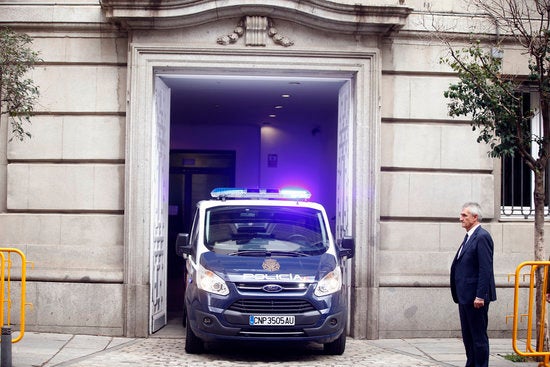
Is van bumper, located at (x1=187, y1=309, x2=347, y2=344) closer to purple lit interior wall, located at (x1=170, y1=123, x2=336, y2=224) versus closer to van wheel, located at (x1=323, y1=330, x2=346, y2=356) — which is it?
van wheel, located at (x1=323, y1=330, x2=346, y2=356)

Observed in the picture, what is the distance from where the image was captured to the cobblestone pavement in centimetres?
1024

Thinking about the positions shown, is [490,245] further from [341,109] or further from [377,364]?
[341,109]

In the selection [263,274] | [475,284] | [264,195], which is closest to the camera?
[475,284]

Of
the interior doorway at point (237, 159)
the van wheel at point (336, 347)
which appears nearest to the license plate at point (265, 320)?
the van wheel at point (336, 347)

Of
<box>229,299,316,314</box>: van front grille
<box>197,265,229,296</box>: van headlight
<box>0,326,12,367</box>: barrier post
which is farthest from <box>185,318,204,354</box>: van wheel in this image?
<box>0,326,12,367</box>: barrier post

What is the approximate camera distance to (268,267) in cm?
1046

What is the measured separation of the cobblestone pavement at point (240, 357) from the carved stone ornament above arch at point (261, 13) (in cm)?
470

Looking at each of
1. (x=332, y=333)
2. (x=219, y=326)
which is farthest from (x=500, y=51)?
(x=219, y=326)

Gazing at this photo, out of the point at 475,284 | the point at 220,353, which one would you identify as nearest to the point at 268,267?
the point at 220,353

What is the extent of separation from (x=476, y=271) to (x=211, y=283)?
3.22 meters

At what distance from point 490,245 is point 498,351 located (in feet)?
9.82

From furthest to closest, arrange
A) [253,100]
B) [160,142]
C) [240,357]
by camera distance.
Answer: [253,100] < [160,142] < [240,357]

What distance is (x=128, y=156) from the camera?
12492mm

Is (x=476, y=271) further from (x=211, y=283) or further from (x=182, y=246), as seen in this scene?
(x=182, y=246)
